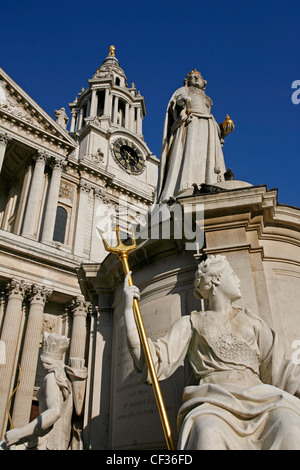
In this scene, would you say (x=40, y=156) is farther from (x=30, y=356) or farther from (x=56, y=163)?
(x=30, y=356)

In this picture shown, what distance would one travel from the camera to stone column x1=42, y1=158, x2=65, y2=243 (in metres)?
25.7

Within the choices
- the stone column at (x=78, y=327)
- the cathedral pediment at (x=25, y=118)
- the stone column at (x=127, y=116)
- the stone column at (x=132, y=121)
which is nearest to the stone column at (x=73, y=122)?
the stone column at (x=127, y=116)

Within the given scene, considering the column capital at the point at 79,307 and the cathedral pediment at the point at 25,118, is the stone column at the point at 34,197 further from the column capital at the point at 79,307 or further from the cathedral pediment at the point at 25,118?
the column capital at the point at 79,307

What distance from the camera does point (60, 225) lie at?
2909 centimetres

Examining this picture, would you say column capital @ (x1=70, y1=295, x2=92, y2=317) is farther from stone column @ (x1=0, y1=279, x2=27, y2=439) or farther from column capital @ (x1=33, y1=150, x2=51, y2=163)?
column capital @ (x1=33, y1=150, x2=51, y2=163)

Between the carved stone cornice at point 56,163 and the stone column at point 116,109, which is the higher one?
the stone column at point 116,109

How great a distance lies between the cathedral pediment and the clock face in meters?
7.54

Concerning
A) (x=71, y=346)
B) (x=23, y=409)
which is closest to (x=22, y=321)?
(x=71, y=346)

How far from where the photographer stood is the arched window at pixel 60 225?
28.4 metres

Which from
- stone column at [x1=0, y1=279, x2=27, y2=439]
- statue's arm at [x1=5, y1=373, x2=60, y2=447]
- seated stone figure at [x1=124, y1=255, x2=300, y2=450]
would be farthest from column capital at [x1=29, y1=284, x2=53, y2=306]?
seated stone figure at [x1=124, y1=255, x2=300, y2=450]

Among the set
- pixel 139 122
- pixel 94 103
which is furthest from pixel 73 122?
pixel 139 122

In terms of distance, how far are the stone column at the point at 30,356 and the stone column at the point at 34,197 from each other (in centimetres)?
419
